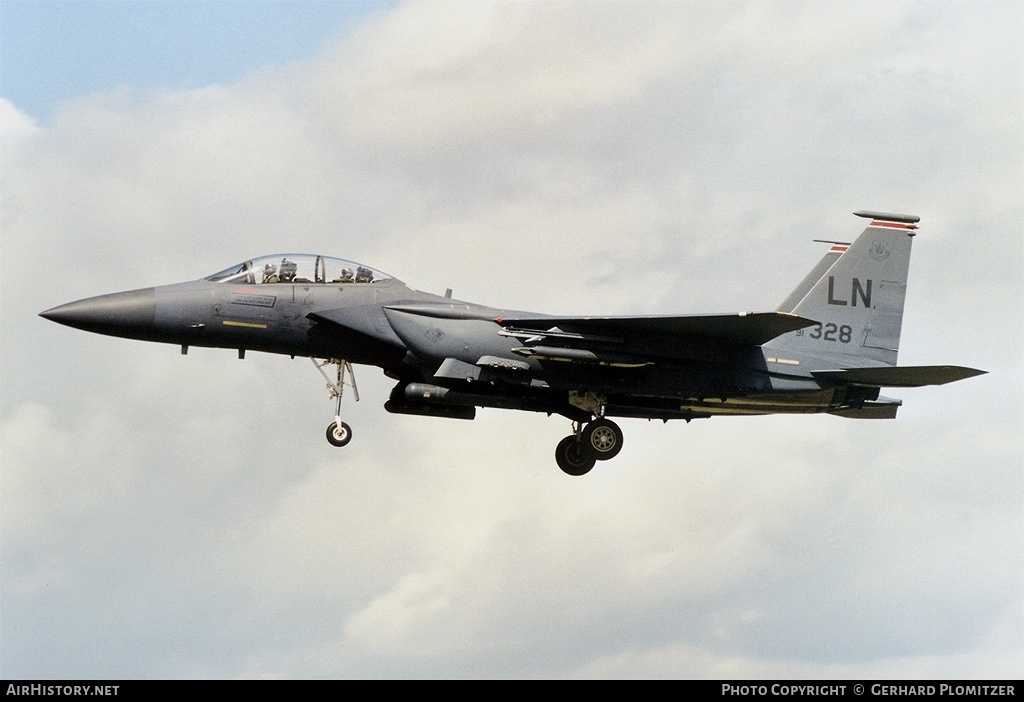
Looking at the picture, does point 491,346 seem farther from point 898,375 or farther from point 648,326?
point 898,375

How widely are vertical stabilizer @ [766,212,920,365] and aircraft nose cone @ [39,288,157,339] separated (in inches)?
394

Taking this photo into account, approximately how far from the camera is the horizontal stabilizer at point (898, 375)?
2366cm

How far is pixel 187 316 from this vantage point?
22906mm

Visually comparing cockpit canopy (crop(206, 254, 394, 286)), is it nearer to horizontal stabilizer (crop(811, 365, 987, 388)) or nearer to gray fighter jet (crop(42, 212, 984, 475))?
gray fighter jet (crop(42, 212, 984, 475))

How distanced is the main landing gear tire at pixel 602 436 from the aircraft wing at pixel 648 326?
1.83m

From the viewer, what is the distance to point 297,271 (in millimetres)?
23609

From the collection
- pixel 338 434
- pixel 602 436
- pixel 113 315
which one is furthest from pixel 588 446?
pixel 113 315

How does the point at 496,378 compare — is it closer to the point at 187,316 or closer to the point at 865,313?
the point at 187,316

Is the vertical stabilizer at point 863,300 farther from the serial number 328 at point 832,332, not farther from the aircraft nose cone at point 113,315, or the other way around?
the aircraft nose cone at point 113,315

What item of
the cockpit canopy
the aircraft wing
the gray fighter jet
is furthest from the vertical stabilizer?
the cockpit canopy

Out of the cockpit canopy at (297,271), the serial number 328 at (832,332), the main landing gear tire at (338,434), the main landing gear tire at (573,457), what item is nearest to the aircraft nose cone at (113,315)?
the cockpit canopy at (297,271)

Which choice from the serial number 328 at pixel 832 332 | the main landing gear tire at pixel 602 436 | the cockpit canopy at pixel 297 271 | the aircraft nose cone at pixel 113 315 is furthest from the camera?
the serial number 328 at pixel 832 332
